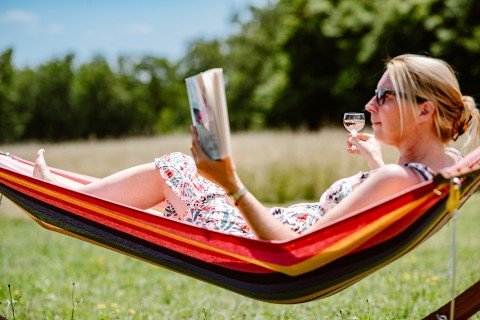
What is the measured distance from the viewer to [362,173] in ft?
7.14

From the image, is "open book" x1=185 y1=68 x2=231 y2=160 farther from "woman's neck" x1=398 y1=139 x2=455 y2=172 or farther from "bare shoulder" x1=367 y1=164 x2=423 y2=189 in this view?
"woman's neck" x1=398 y1=139 x2=455 y2=172

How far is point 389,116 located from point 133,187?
113cm

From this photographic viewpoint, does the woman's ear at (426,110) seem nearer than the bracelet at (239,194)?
No

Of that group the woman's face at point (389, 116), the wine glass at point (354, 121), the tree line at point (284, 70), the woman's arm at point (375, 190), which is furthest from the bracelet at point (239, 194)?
the tree line at point (284, 70)

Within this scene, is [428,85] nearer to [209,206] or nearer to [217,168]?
[217,168]

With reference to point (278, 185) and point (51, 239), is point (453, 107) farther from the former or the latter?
point (278, 185)

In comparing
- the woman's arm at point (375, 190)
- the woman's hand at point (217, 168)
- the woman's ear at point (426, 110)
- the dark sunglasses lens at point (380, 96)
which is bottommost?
the woman's arm at point (375, 190)

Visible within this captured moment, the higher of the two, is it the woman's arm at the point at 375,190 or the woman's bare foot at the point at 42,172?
the woman's bare foot at the point at 42,172

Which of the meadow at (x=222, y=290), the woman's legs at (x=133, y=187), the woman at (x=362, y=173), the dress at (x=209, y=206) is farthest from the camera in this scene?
the meadow at (x=222, y=290)

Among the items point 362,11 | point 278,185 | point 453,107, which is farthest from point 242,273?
point 362,11

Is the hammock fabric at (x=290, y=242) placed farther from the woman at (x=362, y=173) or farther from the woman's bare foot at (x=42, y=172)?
the woman's bare foot at (x=42, y=172)

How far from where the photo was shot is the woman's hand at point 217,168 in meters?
1.76

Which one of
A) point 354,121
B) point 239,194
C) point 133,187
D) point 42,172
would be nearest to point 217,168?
point 239,194

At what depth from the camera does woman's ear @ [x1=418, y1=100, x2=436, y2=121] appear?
2.03 meters
